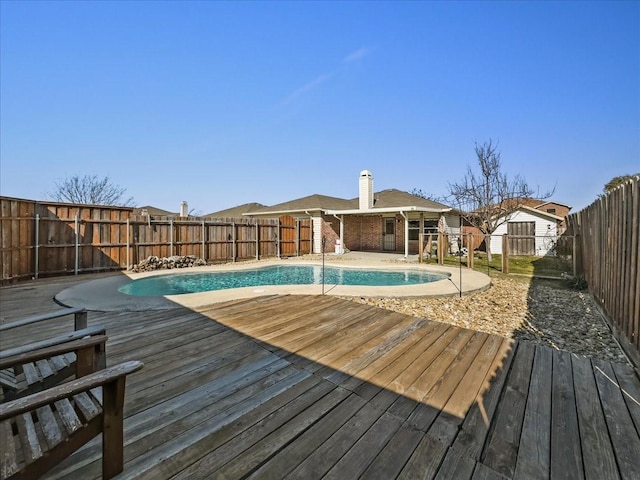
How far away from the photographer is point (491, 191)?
613 inches

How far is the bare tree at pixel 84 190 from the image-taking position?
1002 inches

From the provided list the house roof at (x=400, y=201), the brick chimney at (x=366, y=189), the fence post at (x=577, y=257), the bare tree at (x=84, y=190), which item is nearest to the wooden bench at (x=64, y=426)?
the fence post at (x=577, y=257)

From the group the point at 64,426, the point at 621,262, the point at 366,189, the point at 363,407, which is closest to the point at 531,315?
the point at 621,262

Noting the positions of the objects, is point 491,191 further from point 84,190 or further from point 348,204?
point 84,190

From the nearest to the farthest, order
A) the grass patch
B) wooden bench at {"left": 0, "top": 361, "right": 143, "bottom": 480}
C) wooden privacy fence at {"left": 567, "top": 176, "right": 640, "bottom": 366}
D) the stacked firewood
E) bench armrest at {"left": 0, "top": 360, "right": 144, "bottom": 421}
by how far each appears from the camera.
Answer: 1. bench armrest at {"left": 0, "top": 360, "right": 144, "bottom": 421}
2. wooden bench at {"left": 0, "top": 361, "right": 143, "bottom": 480}
3. wooden privacy fence at {"left": 567, "top": 176, "right": 640, "bottom": 366}
4. the grass patch
5. the stacked firewood

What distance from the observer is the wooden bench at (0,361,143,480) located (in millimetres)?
1184

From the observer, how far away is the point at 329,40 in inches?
435

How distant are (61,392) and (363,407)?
5.99ft

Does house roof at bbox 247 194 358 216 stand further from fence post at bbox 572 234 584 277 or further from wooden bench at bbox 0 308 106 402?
wooden bench at bbox 0 308 106 402

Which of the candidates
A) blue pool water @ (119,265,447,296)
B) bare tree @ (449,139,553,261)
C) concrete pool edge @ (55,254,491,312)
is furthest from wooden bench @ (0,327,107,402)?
bare tree @ (449,139,553,261)

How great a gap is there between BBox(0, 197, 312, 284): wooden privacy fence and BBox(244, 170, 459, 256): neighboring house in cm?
350

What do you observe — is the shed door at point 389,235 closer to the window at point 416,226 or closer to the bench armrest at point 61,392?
the window at point 416,226

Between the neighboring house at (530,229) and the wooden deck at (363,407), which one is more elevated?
the neighboring house at (530,229)

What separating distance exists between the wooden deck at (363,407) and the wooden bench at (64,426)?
0.92ft
